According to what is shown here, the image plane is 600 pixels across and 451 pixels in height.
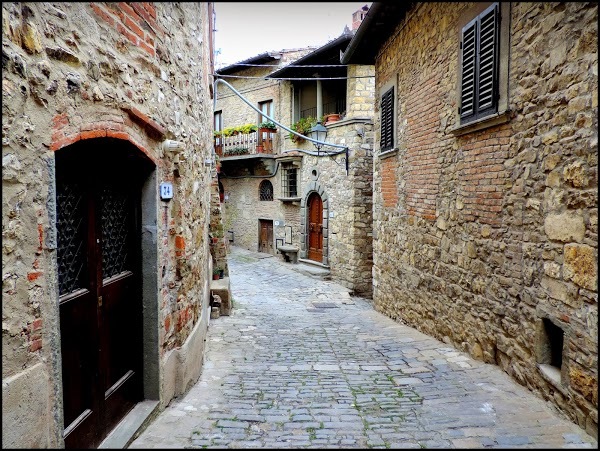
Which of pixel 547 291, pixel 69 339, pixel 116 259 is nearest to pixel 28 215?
pixel 69 339

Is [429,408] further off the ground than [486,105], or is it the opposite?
[486,105]

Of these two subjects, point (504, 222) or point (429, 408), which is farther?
point (504, 222)

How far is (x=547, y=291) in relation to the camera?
136 inches

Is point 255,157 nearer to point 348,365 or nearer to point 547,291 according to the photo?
point 348,365

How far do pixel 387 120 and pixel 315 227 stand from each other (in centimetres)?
717

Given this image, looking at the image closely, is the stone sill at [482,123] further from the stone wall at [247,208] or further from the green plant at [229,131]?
the green plant at [229,131]

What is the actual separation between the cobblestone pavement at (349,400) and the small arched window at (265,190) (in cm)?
1113

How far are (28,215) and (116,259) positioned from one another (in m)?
1.28

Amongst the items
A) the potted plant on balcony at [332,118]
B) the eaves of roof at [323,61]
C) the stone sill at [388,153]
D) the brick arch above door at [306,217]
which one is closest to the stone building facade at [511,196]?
the stone sill at [388,153]

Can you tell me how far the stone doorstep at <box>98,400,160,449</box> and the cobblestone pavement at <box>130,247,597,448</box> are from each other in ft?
0.20

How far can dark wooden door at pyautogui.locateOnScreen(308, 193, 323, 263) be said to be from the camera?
564 inches

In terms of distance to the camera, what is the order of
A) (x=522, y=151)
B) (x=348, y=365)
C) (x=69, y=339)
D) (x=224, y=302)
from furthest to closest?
(x=224, y=302), (x=348, y=365), (x=522, y=151), (x=69, y=339)

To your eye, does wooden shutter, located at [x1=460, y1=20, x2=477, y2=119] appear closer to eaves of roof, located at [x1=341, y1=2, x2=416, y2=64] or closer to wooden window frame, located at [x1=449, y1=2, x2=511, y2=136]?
wooden window frame, located at [x1=449, y1=2, x2=511, y2=136]

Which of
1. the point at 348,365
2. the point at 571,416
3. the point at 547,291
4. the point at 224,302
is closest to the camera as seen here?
the point at 571,416
